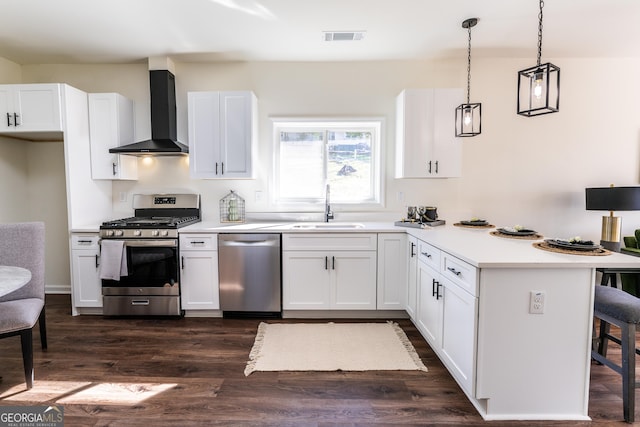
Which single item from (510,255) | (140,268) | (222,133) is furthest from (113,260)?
(510,255)

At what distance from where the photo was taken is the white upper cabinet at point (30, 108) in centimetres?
295

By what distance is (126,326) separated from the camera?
2.91m

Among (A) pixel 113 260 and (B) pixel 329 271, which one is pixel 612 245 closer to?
(B) pixel 329 271

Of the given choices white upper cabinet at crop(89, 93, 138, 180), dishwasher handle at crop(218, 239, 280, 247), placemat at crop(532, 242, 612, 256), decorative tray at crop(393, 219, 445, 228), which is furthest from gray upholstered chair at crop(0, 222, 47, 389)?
placemat at crop(532, 242, 612, 256)

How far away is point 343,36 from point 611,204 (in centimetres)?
300

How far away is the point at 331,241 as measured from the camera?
300 cm

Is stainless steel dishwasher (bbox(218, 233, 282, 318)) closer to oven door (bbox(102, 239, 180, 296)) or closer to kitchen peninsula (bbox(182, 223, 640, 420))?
oven door (bbox(102, 239, 180, 296))

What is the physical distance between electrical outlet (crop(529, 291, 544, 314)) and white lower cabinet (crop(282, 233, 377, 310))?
57.5 inches

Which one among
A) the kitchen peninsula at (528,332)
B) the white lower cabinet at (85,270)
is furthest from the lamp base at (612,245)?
the white lower cabinet at (85,270)

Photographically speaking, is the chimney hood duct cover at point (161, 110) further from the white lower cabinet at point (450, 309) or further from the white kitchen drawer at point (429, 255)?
the white lower cabinet at point (450, 309)

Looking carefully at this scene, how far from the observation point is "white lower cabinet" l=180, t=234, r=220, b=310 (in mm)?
3020

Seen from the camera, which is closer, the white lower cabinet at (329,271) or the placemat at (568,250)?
the placemat at (568,250)

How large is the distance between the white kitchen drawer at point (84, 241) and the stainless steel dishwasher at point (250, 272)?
1.22 m

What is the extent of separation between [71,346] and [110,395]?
91cm
